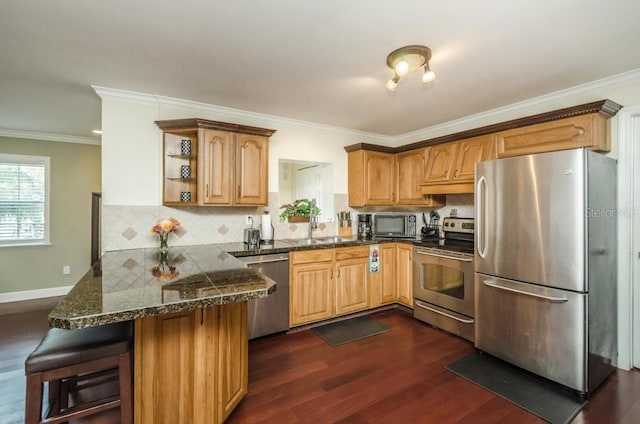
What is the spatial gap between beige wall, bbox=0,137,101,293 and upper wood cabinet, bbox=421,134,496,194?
519cm

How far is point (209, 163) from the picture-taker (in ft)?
9.78

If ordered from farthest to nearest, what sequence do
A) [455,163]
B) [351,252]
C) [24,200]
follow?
[24,200], [351,252], [455,163]

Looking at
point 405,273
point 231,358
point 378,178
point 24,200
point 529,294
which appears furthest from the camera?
point 24,200

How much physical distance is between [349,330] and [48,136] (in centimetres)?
527

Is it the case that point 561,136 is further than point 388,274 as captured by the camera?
No

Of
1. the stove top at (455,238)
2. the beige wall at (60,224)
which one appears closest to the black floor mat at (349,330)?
the stove top at (455,238)

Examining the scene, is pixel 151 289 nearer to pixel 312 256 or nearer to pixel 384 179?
pixel 312 256

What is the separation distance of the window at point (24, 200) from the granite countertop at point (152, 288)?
→ 3138mm

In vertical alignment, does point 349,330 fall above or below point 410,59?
below

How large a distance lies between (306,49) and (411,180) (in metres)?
2.44

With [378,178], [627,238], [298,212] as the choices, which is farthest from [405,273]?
[627,238]

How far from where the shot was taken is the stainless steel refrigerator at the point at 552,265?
211 centimetres

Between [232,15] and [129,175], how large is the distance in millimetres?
2017

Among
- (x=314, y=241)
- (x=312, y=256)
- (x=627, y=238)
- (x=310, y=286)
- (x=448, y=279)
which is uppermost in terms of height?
(x=627, y=238)
